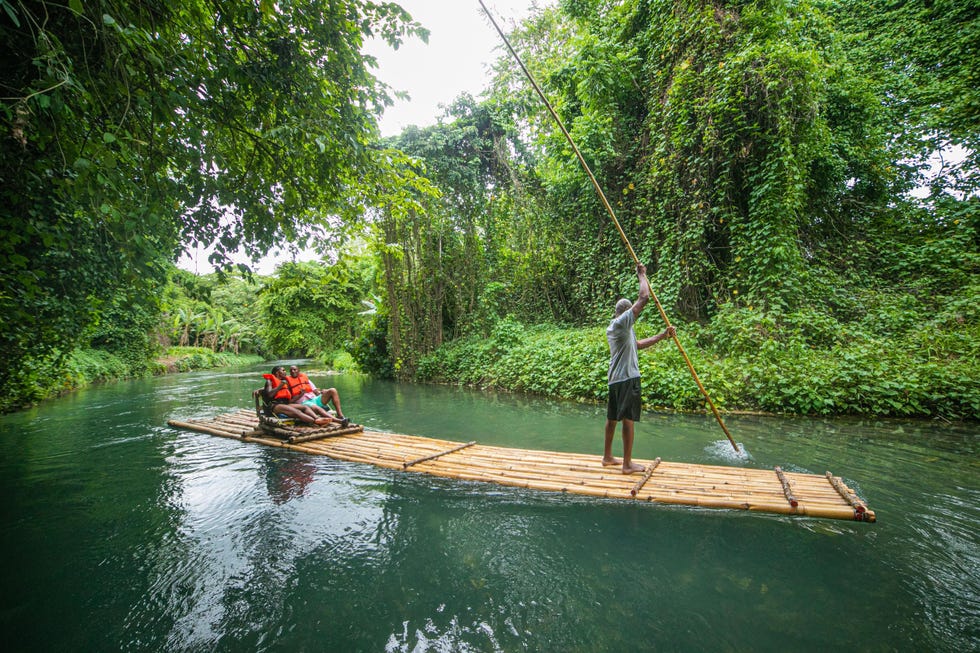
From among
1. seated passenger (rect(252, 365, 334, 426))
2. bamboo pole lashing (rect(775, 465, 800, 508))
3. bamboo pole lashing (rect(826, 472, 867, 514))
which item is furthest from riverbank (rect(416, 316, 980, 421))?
seated passenger (rect(252, 365, 334, 426))

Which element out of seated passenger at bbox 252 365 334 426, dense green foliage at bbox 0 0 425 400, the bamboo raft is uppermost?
dense green foliage at bbox 0 0 425 400

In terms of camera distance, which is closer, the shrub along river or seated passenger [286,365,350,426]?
the shrub along river

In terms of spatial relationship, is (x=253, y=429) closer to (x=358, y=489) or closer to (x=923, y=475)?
(x=358, y=489)

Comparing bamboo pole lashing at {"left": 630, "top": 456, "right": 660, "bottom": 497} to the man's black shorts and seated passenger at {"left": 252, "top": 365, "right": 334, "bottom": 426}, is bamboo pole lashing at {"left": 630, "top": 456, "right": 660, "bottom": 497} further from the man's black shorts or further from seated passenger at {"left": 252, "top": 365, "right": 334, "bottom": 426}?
seated passenger at {"left": 252, "top": 365, "right": 334, "bottom": 426}

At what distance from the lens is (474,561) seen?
292cm

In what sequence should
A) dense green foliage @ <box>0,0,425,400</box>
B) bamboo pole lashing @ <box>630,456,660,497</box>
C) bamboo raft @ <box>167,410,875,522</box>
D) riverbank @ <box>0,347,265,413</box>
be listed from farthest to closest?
riverbank @ <box>0,347,265,413</box>, bamboo pole lashing @ <box>630,456,660,497</box>, bamboo raft @ <box>167,410,875,522</box>, dense green foliage @ <box>0,0,425,400</box>

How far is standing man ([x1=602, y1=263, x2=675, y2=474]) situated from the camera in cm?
388

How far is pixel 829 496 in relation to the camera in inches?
122

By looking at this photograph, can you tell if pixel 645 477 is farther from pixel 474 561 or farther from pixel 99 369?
pixel 99 369

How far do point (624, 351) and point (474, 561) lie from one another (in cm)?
227

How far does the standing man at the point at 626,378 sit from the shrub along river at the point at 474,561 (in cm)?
52

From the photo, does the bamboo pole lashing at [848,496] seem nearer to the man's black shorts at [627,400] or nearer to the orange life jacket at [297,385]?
the man's black shorts at [627,400]

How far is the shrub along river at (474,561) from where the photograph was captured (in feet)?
7.32

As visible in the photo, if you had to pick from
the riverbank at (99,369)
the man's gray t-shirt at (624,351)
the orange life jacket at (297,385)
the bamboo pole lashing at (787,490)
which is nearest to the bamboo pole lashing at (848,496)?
the bamboo pole lashing at (787,490)
